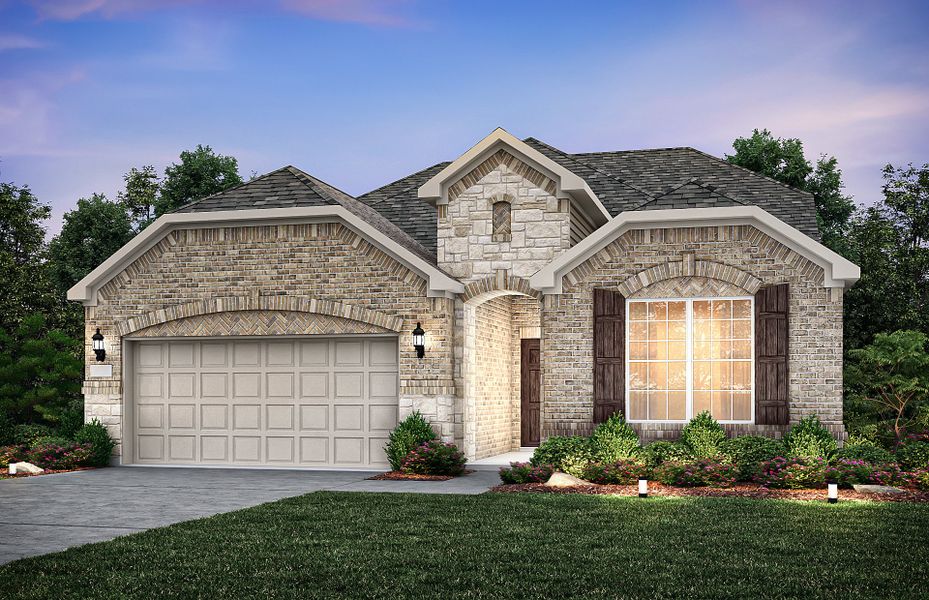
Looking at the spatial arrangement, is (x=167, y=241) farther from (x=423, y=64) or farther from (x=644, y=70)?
(x=644, y=70)

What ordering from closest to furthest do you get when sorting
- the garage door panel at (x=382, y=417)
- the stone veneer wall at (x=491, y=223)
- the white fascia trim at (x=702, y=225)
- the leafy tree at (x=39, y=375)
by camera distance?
the white fascia trim at (x=702, y=225), the stone veneer wall at (x=491, y=223), the garage door panel at (x=382, y=417), the leafy tree at (x=39, y=375)

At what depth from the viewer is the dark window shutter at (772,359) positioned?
15367 millimetres

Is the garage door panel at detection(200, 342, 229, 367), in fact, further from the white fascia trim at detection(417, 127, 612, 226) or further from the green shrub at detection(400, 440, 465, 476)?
the white fascia trim at detection(417, 127, 612, 226)

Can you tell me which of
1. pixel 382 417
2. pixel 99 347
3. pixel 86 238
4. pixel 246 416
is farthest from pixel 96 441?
pixel 86 238

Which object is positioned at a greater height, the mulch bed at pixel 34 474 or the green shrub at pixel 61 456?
the green shrub at pixel 61 456

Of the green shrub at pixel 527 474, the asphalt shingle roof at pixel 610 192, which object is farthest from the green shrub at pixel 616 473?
the asphalt shingle roof at pixel 610 192

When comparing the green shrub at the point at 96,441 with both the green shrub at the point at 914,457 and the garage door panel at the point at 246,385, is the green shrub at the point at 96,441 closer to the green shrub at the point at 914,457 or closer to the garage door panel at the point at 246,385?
the garage door panel at the point at 246,385

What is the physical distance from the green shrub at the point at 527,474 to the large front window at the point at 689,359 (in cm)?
210

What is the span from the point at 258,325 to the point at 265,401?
1468 mm

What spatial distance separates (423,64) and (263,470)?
39.3 feet

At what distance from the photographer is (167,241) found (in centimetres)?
1869

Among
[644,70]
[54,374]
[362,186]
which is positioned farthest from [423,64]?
[362,186]

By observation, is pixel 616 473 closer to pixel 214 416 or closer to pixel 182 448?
pixel 214 416

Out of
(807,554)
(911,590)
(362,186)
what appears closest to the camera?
(911,590)
